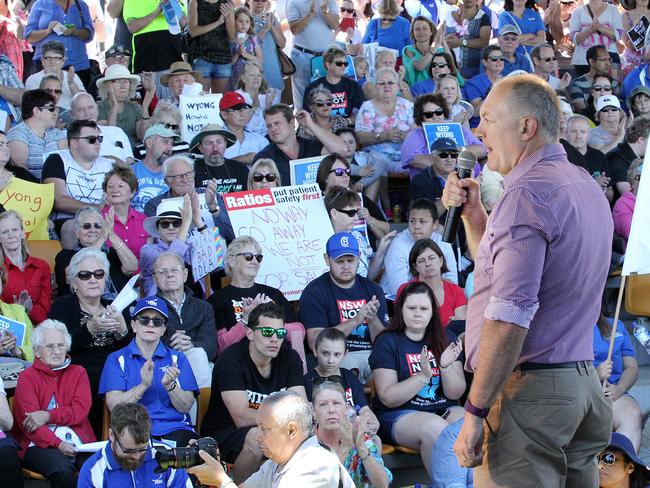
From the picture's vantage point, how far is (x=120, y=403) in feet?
21.8

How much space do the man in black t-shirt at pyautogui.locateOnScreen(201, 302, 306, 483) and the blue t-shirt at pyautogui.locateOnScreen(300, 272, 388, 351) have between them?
36.2 inches

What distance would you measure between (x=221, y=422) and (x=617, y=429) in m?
2.77

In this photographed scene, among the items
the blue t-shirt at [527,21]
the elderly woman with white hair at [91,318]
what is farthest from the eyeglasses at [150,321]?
the blue t-shirt at [527,21]

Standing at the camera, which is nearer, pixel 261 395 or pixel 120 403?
pixel 120 403

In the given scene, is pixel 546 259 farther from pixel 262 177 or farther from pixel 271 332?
pixel 262 177

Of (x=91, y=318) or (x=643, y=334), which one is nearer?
(x=91, y=318)

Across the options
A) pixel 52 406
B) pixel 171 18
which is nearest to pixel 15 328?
pixel 52 406

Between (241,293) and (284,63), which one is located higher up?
(284,63)

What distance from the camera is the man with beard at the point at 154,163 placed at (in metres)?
9.76

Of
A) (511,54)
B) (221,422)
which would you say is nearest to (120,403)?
(221,422)

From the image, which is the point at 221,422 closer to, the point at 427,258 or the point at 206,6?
the point at 427,258

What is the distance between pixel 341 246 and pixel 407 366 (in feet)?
3.76

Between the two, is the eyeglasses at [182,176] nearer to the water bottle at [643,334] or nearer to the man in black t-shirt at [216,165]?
the man in black t-shirt at [216,165]

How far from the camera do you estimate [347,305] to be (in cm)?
841
